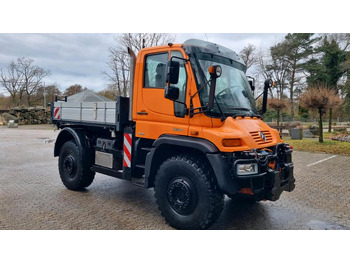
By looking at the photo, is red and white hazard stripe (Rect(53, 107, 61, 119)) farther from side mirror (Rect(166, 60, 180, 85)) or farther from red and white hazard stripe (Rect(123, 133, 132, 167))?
side mirror (Rect(166, 60, 180, 85))

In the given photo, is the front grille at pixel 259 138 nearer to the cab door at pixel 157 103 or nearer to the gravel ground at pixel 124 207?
the cab door at pixel 157 103

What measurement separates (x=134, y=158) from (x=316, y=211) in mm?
3440

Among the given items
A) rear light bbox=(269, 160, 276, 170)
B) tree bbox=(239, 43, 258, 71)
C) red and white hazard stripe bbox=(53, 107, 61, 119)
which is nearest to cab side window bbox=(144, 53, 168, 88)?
rear light bbox=(269, 160, 276, 170)

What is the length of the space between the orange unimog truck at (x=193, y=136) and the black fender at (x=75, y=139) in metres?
0.78

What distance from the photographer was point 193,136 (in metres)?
4.01

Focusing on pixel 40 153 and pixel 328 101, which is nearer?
pixel 40 153

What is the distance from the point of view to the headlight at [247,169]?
11.7 ft

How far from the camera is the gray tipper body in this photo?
209 inches

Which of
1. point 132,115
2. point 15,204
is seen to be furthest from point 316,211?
point 15,204

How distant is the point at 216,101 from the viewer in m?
4.05

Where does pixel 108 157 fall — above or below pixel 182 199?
above

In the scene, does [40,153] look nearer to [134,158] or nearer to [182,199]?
[134,158]

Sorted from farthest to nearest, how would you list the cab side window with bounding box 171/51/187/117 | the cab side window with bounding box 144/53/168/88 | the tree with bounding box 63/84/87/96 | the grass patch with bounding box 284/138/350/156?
1. the tree with bounding box 63/84/87/96
2. the grass patch with bounding box 284/138/350/156
3. the cab side window with bounding box 144/53/168/88
4. the cab side window with bounding box 171/51/187/117

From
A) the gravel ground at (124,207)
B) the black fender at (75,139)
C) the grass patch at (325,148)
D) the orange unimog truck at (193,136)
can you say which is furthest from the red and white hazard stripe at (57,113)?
the grass patch at (325,148)
